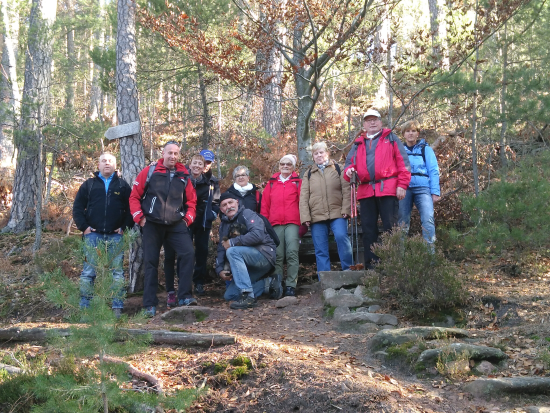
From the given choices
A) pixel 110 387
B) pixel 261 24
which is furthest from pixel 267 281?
pixel 110 387

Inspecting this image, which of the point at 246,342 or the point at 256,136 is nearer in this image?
the point at 246,342

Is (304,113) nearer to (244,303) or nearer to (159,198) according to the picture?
(159,198)

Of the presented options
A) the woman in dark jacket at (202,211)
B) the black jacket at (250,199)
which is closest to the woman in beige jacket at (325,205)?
the black jacket at (250,199)

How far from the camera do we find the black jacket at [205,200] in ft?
24.0

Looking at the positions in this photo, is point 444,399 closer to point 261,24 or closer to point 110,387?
point 110,387

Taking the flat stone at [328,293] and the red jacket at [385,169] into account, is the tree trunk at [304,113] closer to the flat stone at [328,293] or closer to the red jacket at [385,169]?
the red jacket at [385,169]

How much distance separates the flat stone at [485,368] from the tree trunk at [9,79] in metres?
7.50

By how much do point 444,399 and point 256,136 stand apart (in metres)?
8.95

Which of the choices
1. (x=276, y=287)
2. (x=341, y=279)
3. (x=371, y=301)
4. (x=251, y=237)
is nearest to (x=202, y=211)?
(x=251, y=237)

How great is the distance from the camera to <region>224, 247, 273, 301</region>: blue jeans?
6.62 meters

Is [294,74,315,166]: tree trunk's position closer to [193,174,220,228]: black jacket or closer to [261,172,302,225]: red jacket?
[261,172,302,225]: red jacket

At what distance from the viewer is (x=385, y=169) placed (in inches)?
249

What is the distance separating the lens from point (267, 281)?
710 centimetres

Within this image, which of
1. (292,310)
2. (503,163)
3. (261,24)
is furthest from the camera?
(503,163)
